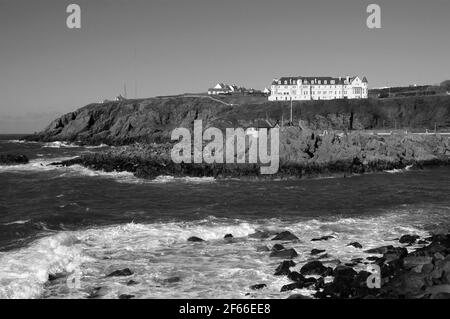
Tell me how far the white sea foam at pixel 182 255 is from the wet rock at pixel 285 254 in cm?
31

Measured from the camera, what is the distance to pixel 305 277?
677 inches

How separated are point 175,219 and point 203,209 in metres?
3.50

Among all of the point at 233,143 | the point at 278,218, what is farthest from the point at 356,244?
the point at 233,143

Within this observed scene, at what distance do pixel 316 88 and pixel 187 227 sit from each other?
3621 inches

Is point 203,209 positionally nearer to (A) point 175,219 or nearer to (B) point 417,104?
(A) point 175,219

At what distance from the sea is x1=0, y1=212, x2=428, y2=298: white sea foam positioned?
1.9 inches

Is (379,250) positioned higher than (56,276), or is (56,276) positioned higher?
(379,250)

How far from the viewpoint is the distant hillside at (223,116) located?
86.6 metres

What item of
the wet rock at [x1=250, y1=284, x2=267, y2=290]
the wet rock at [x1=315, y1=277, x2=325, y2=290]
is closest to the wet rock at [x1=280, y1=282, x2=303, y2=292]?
the wet rock at [x1=315, y1=277, x2=325, y2=290]

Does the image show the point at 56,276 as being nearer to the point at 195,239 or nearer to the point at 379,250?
the point at 195,239

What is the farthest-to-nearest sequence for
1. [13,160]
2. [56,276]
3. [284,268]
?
[13,160] < [56,276] < [284,268]

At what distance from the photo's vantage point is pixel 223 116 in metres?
97.7

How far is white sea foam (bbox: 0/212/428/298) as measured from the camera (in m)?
16.5

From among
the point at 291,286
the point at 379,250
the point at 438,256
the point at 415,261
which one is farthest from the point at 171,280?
the point at 438,256
